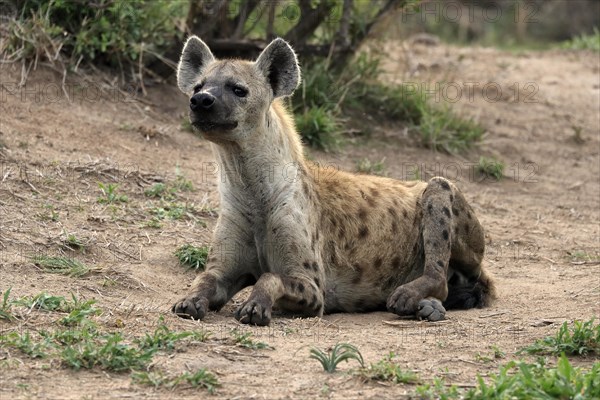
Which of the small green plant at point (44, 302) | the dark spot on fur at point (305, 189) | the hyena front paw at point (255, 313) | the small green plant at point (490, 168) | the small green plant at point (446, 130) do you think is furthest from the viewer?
the small green plant at point (446, 130)

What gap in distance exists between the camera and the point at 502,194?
30.1 feet

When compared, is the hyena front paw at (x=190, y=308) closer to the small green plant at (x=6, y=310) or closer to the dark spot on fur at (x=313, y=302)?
the dark spot on fur at (x=313, y=302)

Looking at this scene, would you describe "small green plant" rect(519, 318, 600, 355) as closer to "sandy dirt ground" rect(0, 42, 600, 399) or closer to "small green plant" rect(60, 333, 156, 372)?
"sandy dirt ground" rect(0, 42, 600, 399)

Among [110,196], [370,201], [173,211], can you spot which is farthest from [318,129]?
[370,201]

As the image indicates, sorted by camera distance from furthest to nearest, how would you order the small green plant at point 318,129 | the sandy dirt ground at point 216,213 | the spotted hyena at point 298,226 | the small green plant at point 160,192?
1. the small green plant at point 318,129
2. the small green plant at point 160,192
3. the spotted hyena at point 298,226
4. the sandy dirt ground at point 216,213

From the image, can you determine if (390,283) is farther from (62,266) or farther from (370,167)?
(370,167)

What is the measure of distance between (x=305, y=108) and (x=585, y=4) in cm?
1186

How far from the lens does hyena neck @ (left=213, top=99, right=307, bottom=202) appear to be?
19.5 feet

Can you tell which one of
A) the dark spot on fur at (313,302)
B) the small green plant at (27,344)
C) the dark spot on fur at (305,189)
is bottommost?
the small green plant at (27,344)

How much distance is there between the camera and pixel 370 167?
8.83 meters

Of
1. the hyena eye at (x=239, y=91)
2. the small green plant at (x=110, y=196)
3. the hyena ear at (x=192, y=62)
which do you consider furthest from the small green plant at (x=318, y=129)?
the hyena eye at (x=239, y=91)

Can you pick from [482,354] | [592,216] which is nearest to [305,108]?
[592,216]

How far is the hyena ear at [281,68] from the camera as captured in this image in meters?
6.21

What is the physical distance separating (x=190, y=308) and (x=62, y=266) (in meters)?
0.94
